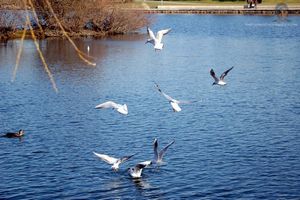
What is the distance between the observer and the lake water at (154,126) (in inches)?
573

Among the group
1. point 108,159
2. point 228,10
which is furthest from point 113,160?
point 228,10

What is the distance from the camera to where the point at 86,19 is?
56094 millimetres

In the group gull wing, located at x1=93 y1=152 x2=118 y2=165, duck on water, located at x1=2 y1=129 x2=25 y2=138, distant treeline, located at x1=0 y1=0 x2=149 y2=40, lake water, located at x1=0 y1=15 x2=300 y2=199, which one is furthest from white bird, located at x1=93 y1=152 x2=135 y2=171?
distant treeline, located at x1=0 y1=0 x2=149 y2=40

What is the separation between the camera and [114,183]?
47.6ft

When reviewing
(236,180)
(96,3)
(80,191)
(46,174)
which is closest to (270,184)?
(236,180)

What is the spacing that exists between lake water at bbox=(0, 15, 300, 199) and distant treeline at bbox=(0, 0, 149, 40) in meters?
10.7

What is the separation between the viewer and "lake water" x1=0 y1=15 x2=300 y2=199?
14555mm

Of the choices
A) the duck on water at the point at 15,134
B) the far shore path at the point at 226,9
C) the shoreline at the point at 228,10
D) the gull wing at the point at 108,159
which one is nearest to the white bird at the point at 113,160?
the gull wing at the point at 108,159

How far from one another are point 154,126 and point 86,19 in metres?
36.9

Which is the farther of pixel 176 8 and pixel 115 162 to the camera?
pixel 176 8

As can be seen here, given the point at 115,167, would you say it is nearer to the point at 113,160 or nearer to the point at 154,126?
the point at 113,160

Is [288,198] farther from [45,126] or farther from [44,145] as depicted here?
[45,126]

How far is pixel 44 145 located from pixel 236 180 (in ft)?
21.1

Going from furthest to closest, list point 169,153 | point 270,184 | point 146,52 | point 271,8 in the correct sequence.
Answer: point 271,8
point 146,52
point 169,153
point 270,184
